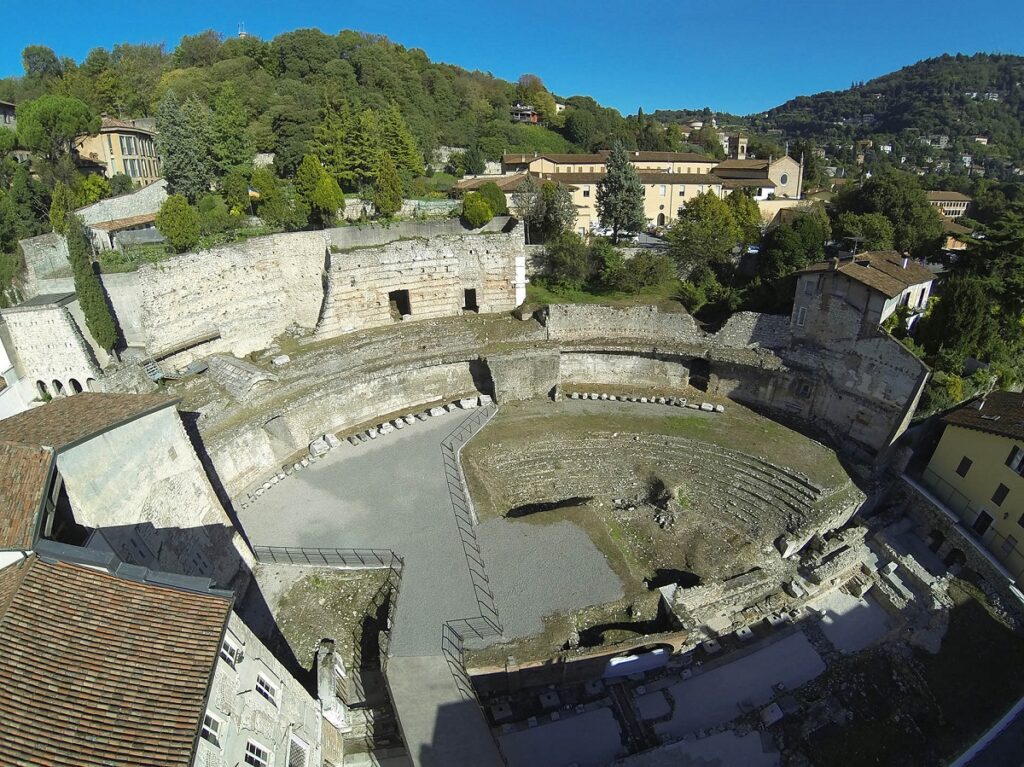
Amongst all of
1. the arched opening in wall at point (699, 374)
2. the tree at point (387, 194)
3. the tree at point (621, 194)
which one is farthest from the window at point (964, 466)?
the tree at point (387, 194)

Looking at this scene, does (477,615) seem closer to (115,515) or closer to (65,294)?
(115,515)

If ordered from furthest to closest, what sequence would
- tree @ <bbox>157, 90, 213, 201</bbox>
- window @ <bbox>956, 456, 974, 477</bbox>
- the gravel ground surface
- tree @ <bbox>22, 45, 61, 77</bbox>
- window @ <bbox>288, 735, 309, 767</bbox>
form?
tree @ <bbox>22, 45, 61, 77</bbox> → tree @ <bbox>157, 90, 213, 201</bbox> → window @ <bbox>956, 456, 974, 477</bbox> → the gravel ground surface → window @ <bbox>288, 735, 309, 767</bbox>

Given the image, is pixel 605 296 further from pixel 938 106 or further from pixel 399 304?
pixel 938 106

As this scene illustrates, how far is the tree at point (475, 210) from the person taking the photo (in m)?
25.7

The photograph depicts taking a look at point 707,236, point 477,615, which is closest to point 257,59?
point 707,236

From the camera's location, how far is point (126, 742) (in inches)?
244

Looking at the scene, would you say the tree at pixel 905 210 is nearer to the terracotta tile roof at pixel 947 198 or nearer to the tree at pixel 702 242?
the tree at pixel 702 242

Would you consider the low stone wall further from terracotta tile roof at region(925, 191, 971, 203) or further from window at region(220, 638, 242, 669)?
terracotta tile roof at region(925, 191, 971, 203)

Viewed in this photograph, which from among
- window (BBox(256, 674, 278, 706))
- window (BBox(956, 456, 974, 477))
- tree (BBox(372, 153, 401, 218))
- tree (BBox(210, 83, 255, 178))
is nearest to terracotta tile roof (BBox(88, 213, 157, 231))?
tree (BBox(210, 83, 255, 178))

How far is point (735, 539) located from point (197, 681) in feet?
42.6

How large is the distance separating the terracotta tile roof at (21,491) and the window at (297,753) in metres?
5.16

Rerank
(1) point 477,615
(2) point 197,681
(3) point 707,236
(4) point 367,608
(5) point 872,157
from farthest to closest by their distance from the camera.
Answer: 1. (5) point 872,157
2. (3) point 707,236
3. (4) point 367,608
4. (1) point 477,615
5. (2) point 197,681

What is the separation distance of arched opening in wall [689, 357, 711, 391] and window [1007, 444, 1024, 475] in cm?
915

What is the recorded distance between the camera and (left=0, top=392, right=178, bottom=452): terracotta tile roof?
378 inches
